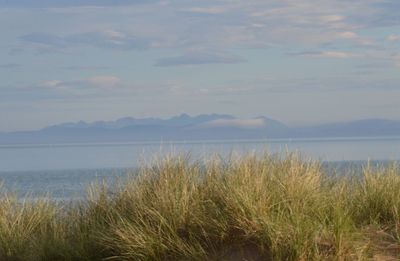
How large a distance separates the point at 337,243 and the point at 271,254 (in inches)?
27.9

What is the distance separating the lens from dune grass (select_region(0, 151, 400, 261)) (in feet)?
29.2

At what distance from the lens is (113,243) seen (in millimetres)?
9781

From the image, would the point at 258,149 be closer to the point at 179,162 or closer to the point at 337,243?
the point at 179,162

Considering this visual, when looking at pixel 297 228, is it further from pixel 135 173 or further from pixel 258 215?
pixel 135 173

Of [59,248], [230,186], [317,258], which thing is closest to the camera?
[317,258]

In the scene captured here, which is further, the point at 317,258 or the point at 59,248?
the point at 59,248

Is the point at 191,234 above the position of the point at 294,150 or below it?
below

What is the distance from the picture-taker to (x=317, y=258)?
852cm

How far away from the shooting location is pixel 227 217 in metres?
9.33

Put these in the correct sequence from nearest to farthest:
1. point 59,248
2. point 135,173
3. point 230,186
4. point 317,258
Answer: point 317,258, point 230,186, point 59,248, point 135,173

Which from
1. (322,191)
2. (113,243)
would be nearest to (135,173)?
(113,243)

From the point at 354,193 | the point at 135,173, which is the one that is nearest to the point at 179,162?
the point at 135,173

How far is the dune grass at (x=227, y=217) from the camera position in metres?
8.91

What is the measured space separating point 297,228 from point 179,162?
2.40 meters
